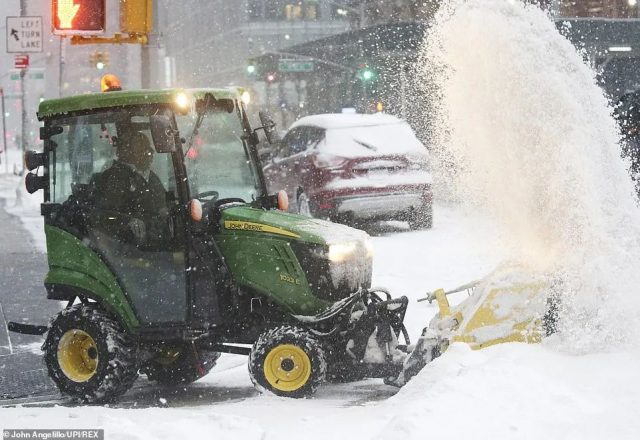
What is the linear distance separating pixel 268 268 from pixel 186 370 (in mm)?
1400

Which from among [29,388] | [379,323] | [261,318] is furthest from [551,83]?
[29,388]

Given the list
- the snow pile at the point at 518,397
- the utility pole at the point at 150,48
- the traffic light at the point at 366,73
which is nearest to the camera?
the snow pile at the point at 518,397

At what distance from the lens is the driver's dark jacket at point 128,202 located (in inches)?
260

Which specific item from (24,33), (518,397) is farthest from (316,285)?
(24,33)

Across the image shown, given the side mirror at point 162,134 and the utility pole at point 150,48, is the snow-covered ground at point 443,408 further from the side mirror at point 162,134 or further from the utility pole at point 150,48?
the utility pole at point 150,48

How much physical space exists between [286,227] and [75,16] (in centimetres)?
707

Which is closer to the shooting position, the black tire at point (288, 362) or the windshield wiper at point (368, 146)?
the black tire at point (288, 362)

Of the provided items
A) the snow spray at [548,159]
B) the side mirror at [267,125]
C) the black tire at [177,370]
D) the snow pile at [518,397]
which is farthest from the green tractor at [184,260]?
the snow spray at [548,159]

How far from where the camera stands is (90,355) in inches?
270

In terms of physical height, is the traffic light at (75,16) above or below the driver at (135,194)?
above

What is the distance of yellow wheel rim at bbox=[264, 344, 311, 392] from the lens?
631 cm

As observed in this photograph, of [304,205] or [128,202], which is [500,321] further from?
[304,205]

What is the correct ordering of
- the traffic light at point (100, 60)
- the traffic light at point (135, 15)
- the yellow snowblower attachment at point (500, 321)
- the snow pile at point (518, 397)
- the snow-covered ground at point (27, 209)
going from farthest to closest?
the traffic light at point (100, 60), the snow-covered ground at point (27, 209), the traffic light at point (135, 15), the yellow snowblower attachment at point (500, 321), the snow pile at point (518, 397)

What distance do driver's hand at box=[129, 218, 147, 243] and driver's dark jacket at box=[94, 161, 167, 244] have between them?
0.07 ft
